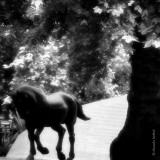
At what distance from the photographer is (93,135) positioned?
1339 cm

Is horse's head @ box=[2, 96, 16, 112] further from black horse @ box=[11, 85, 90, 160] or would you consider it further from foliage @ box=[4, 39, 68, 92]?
foliage @ box=[4, 39, 68, 92]

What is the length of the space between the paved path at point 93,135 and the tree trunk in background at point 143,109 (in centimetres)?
335

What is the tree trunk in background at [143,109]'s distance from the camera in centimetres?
751

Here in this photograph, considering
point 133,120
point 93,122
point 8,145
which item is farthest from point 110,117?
point 133,120

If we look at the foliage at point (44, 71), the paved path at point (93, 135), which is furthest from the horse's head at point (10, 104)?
the paved path at point (93, 135)

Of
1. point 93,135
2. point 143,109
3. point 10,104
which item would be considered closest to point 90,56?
point 143,109

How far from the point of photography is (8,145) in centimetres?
1323

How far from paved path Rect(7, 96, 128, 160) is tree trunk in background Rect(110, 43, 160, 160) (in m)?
3.35

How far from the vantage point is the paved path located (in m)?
11.7

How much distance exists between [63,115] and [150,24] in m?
1.82

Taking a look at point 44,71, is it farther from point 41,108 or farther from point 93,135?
point 41,108

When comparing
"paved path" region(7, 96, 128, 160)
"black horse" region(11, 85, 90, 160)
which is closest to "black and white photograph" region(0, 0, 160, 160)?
"black horse" region(11, 85, 90, 160)

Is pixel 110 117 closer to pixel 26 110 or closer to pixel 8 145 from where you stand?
pixel 8 145

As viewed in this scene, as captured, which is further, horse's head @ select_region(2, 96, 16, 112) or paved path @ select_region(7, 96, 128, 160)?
paved path @ select_region(7, 96, 128, 160)
